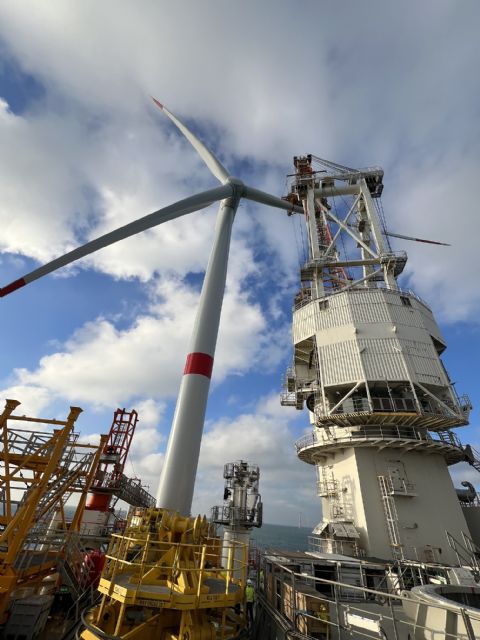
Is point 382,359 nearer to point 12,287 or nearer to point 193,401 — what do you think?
point 193,401

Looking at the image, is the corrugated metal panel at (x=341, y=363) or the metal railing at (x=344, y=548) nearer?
the metal railing at (x=344, y=548)

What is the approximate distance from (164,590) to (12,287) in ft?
54.2

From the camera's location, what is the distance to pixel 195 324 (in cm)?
1797

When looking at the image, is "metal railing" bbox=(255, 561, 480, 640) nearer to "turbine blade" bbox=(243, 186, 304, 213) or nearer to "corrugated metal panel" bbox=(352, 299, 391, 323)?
"corrugated metal panel" bbox=(352, 299, 391, 323)

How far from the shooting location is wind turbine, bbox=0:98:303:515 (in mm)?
13695

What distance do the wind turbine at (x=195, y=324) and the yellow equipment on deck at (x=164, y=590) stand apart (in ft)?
5.85

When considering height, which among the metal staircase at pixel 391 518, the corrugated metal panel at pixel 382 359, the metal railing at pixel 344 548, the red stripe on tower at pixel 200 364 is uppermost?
the corrugated metal panel at pixel 382 359

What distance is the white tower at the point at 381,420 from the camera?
25375 millimetres

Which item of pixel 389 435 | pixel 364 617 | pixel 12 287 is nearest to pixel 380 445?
pixel 389 435

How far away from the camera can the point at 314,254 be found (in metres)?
42.4

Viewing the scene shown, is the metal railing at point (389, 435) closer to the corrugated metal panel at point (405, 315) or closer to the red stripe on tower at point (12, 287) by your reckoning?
the corrugated metal panel at point (405, 315)

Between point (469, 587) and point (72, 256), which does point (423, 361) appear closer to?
point (469, 587)

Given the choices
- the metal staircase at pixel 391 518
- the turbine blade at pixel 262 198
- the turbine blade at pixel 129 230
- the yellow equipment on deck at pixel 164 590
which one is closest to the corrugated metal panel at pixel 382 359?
the metal staircase at pixel 391 518

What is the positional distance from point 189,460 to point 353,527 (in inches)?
747
